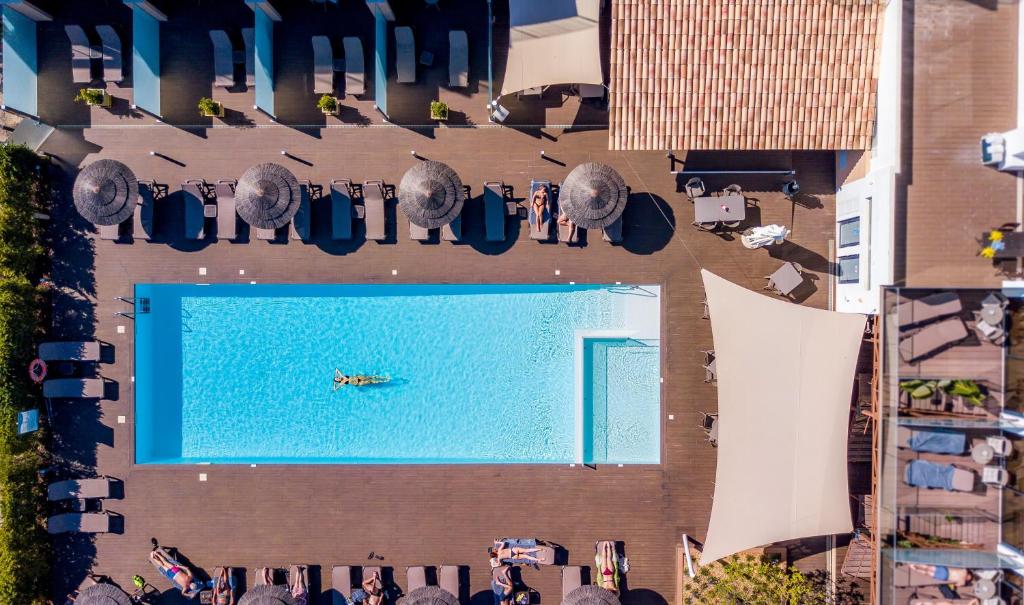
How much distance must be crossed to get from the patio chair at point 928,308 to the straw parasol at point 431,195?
10.0 meters

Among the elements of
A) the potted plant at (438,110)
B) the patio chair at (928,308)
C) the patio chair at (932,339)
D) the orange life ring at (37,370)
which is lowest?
the orange life ring at (37,370)

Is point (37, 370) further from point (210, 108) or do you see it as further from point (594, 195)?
point (594, 195)

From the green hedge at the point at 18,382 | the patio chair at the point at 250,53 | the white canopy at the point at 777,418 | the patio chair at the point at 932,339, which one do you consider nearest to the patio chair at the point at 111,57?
the green hedge at the point at 18,382

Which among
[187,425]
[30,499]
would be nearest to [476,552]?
[187,425]

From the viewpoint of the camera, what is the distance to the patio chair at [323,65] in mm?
13492

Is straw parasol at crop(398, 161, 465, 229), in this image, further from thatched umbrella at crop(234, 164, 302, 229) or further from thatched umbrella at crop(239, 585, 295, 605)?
thatched umbrella at crop(239, 585, 295, 605)

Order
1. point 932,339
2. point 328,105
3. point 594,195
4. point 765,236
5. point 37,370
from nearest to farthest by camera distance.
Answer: point 932,339 < point 594,195 < point 765,236 < point 328,105 < point 37,370

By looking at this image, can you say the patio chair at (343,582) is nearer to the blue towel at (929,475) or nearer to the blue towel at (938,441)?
the blue towel at (929,475)

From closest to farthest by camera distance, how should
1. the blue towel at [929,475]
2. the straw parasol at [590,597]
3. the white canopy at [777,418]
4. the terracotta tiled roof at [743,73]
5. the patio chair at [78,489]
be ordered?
the blue towel at [929,475] → the terracotta tiled roof at [743,73] → the white canopy at [777,418] → the straw parasol at [590,597] → the patio chair at [78,489]

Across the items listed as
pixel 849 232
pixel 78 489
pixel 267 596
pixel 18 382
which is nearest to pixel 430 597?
pixel 267 596

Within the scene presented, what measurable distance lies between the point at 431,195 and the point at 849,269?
1030 cm

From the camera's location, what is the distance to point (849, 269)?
13.3 metres

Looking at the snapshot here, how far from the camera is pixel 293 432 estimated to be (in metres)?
14.4

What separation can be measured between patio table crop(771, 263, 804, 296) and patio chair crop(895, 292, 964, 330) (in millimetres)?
2339
